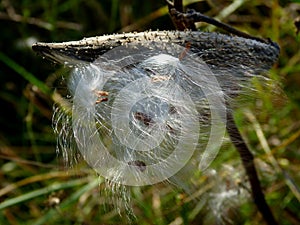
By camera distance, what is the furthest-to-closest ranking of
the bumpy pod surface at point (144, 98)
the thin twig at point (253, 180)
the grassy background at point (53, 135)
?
the grassy background at point (53, 135) → the thin twig at point (253, 180) → the bumpy pod surface at point (144, 98)

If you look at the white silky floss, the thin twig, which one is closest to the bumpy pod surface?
the white silky floss

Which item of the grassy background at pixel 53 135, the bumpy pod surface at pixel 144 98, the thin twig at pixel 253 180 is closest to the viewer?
the bumpy pod surface at pixel 144 98

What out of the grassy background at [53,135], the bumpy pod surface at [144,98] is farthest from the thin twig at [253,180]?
the bumpy pod surface at [144,98]

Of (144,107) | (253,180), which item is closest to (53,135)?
(253,180)

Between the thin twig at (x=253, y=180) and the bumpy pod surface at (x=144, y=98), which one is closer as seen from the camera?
the bumpy pod surface at (x=144, y=98)

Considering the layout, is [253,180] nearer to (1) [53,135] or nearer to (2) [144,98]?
(2) [144,98]

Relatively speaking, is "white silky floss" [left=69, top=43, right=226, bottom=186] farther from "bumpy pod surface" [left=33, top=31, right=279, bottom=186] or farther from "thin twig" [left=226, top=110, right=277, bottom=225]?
"thin twig" [left=226, top=110, right=277, bottom=225]

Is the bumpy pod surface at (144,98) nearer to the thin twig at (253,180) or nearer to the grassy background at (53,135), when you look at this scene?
the grassy background at (53,135)

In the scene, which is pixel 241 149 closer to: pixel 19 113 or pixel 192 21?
pixel 192 21

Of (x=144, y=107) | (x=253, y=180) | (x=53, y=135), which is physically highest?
(x=144, y=107)
